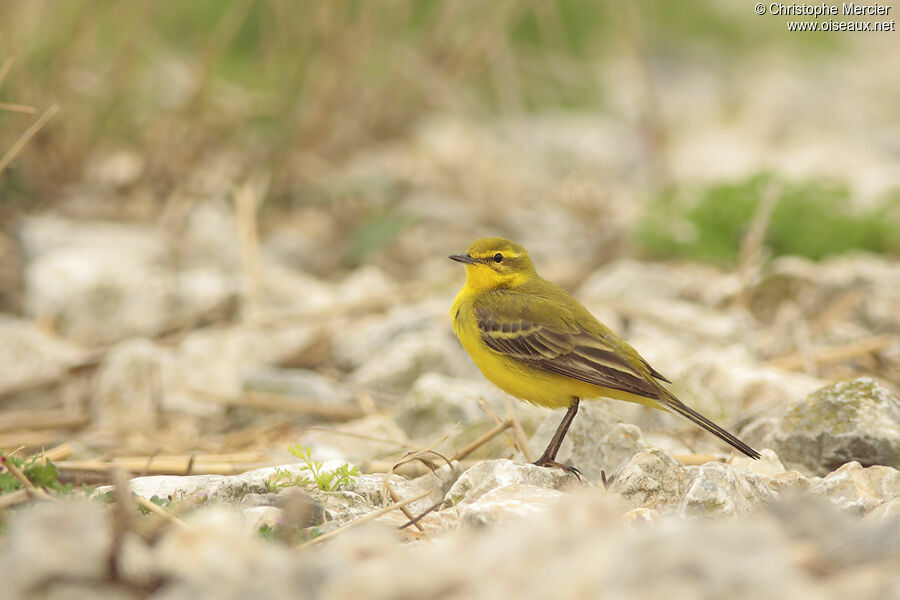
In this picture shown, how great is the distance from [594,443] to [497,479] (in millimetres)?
940

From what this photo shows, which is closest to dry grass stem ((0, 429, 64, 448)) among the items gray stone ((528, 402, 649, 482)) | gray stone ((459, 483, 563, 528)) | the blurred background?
the blurred background

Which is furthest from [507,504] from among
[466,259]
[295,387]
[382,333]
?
[382,333]

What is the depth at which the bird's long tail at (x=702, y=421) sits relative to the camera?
3396 millimetres

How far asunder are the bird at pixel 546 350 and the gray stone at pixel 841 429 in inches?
12.9

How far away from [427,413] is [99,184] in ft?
13.7

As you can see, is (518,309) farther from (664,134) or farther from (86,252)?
(664,134)

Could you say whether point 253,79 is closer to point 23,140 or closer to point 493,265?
point 493,265

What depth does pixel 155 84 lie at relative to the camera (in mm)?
8023

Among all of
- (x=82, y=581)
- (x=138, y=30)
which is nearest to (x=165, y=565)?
(x=82, y=581)

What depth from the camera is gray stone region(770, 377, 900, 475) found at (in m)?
3.47

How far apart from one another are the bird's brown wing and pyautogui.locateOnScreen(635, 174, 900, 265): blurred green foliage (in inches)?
125

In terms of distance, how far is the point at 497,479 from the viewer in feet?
9.61

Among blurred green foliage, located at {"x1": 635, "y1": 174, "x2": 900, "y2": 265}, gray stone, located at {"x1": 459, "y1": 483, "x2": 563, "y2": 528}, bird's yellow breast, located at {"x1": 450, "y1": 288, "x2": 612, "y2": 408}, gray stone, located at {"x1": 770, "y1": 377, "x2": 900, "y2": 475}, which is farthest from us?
blurred green foliage, located at {"x1": 635, "y1": 174, "x2": 900, "y2": 265}

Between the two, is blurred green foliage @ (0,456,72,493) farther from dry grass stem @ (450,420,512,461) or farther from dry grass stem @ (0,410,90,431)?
dry grass stem @ (0,410,90,431)
